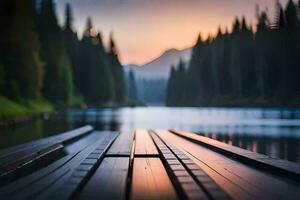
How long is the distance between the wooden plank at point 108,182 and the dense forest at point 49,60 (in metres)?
30.4

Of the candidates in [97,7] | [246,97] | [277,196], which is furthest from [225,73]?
[277,196]

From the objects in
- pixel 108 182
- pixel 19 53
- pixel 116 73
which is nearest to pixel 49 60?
pixel 19 53

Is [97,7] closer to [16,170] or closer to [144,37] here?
[144,37]

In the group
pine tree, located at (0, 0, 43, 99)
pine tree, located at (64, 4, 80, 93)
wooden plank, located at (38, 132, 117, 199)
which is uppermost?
pine tree, located at (64, 4, 80, 93)

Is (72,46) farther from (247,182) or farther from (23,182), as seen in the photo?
(247,182)

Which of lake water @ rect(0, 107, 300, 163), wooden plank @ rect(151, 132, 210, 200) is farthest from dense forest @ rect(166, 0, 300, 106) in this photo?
wooden plank @ rect(151, 132, 210, 200)

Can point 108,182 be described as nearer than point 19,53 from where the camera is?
Yes

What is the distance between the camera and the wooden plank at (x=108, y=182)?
4.76m

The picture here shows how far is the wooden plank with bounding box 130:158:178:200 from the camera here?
16.0 ft

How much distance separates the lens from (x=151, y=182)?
5664 mm

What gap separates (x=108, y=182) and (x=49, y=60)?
182ft

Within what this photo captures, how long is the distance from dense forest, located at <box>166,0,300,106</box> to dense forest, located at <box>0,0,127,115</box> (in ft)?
74.0

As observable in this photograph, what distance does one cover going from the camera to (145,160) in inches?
310

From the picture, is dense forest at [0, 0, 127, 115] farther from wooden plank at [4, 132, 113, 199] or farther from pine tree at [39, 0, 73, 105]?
wooden plank at [4, 132, 113, 199]
